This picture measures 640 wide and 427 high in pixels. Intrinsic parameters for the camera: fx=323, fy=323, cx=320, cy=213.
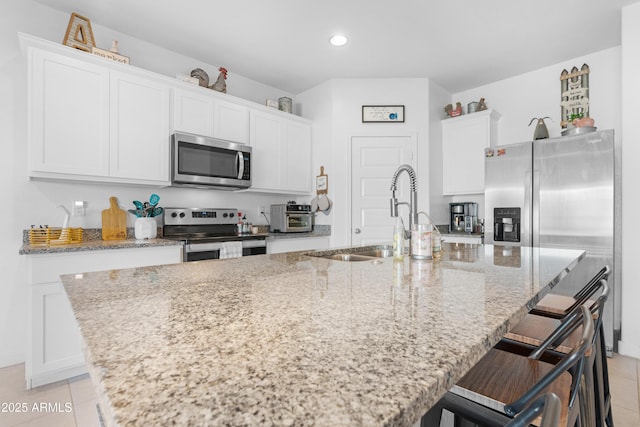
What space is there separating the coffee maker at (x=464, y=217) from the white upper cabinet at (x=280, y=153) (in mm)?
1819

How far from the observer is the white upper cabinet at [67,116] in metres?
2.15

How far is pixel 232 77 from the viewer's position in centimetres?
362

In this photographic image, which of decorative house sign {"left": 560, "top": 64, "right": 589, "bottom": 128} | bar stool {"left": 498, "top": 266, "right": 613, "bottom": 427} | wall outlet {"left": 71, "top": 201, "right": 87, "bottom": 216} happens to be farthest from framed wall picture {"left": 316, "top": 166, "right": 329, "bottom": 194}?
bar stool {"left": 498, "top": 266, "right": 613, "bottom": 427}

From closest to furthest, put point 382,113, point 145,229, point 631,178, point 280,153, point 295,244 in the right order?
point 631,178, point 145,229, point 295,244, point 280,153, point 382,113

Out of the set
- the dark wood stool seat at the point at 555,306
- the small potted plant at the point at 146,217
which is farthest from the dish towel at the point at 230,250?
the dark wood stool seat at the point at 555,306

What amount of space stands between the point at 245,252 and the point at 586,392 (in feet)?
8.27

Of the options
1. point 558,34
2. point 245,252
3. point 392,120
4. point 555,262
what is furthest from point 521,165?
point 245,252

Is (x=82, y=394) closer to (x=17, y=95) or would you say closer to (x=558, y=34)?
(x=17, y=95)

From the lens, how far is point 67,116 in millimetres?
2268

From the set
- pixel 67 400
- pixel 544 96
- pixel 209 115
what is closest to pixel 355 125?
pixel 209 115

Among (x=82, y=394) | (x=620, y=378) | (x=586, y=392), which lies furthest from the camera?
(x=620, y=378)

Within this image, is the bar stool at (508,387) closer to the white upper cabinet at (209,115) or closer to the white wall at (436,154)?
the white upper cabinet at (209,115)

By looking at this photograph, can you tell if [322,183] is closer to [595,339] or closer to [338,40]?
[338,40]

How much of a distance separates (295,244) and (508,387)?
2691 mm
